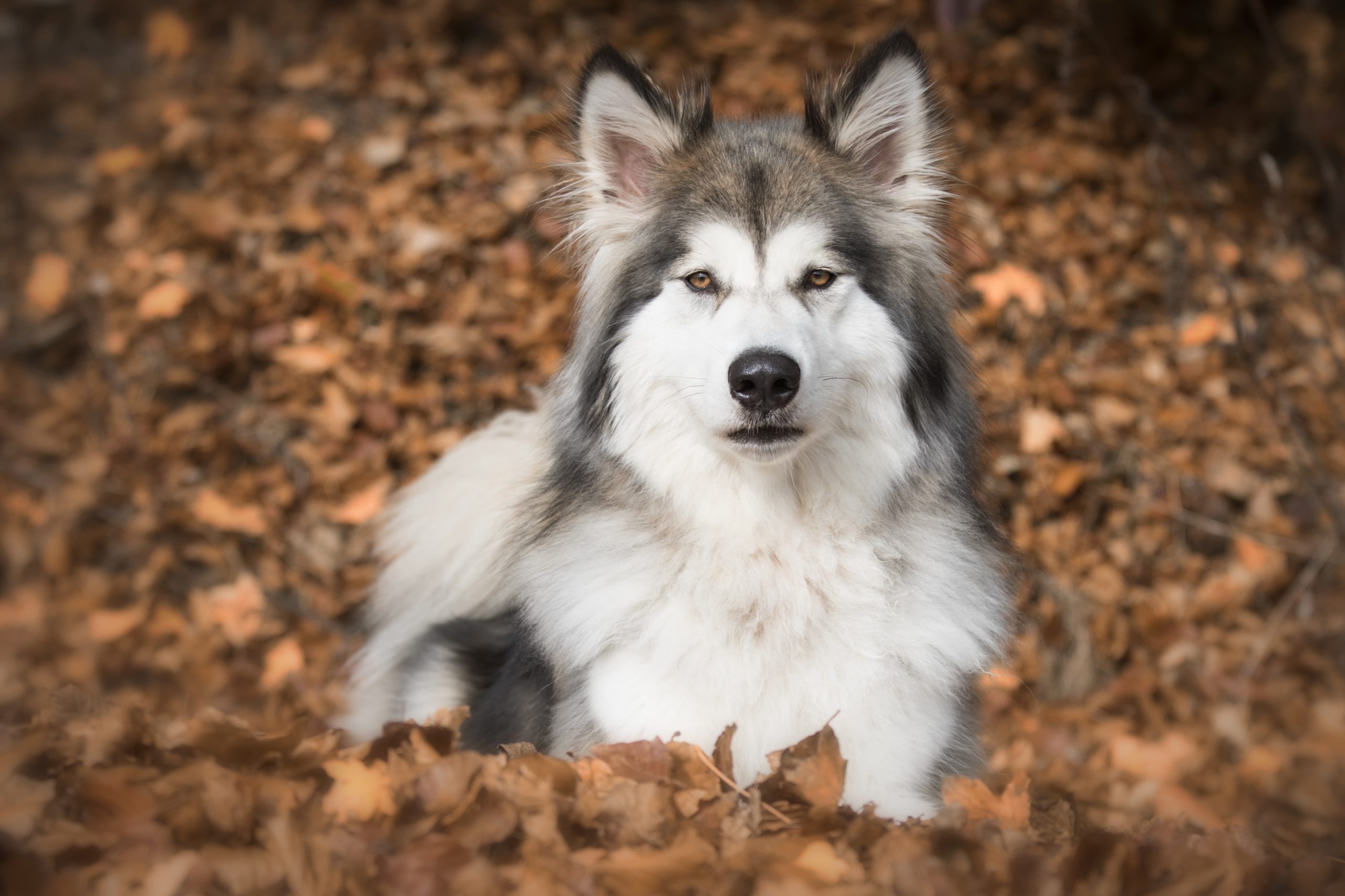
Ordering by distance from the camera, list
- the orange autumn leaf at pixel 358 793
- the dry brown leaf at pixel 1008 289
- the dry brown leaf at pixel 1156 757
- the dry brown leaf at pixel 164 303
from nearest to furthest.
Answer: the orange autumn leaf at pixel 358 793, the dry brown leaf at pixel 1156 757, the dry brown leaf at pixel 164 303, the dry brown leaf at pixel 1008 289

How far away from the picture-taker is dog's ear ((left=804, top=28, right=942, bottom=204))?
2416 mm

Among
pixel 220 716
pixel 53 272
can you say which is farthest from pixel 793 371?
pixel 53 272

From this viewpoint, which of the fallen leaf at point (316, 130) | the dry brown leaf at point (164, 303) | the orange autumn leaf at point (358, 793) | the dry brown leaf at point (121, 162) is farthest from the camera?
the fallen leaf at point (316, 130)

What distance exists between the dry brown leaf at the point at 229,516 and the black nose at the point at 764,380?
2.75 m

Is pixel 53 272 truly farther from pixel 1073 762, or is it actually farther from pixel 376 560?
pixel 1073 762

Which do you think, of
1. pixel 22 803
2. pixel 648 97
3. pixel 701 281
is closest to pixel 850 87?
pixel 648 97

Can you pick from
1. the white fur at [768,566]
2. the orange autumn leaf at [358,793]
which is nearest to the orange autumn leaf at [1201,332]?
the white fur at [768,566]

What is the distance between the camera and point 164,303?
181 inches

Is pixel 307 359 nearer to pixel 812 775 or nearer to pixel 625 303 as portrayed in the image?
pixel 625 303

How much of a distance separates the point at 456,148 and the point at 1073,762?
4.08 meters

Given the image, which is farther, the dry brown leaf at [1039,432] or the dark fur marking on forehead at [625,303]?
the dry brown leaf at [1039,432]

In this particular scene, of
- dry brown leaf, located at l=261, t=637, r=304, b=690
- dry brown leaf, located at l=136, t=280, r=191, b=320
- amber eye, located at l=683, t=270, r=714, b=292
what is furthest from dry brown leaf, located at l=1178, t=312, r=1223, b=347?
dry brown leaf, located at l=136, t=280, r=191, b=320

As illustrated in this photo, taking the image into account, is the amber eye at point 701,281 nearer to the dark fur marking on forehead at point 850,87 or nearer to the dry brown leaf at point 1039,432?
the dark fur marking on forehead at point 850,87

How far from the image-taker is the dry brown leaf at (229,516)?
4152 mm
